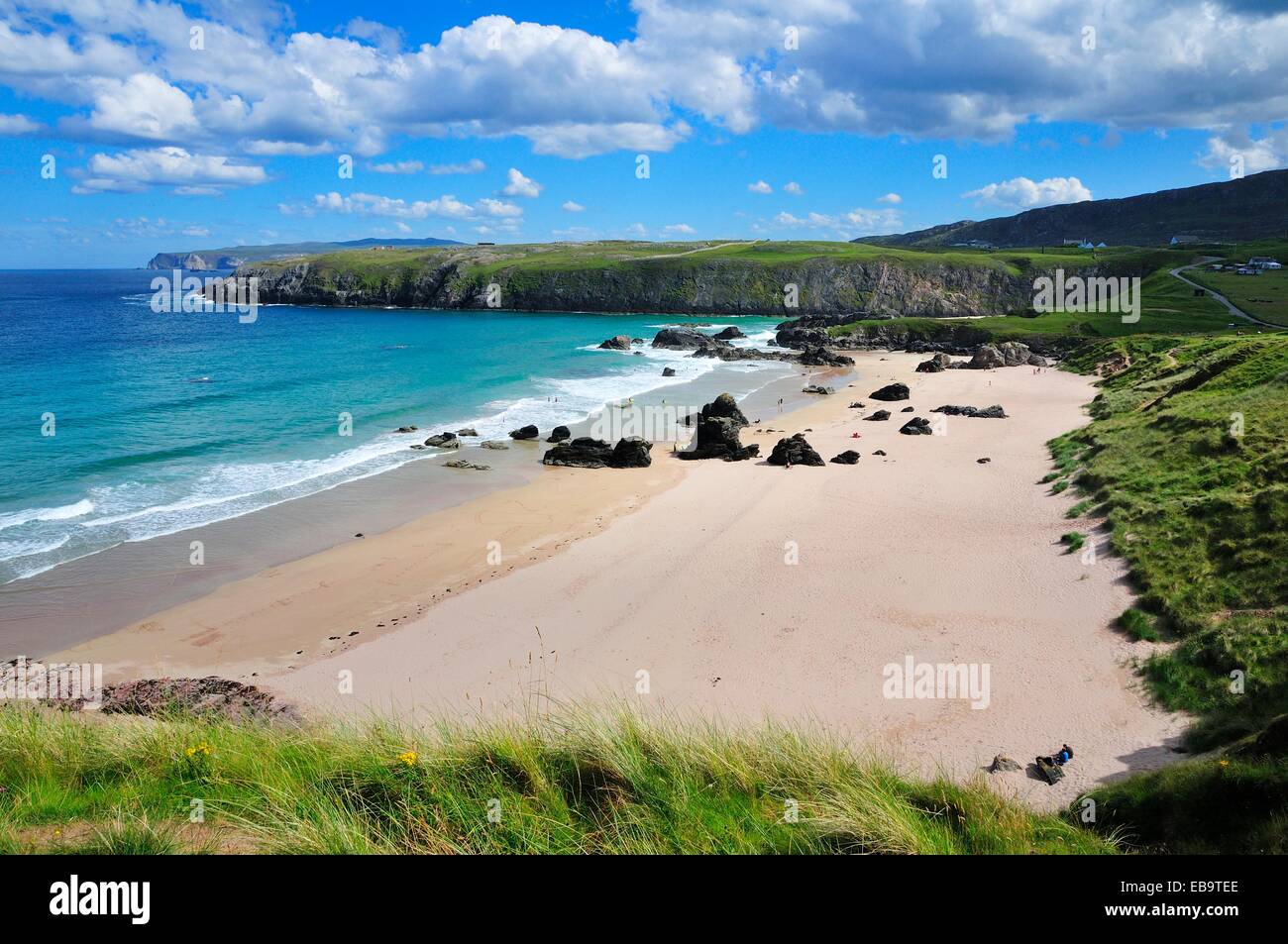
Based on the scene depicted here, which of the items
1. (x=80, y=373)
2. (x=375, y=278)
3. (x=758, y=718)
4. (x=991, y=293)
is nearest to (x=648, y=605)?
(x=758, y=718)

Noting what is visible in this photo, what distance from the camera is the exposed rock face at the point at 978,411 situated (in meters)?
39.6

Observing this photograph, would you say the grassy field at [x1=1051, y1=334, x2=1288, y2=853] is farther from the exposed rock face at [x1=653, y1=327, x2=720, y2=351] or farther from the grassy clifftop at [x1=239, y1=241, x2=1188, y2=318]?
the grassy clifftop at [x1=239, y1=241, x2=1188, y2=318]

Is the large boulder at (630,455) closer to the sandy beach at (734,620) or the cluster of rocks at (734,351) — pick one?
the sandy beach at (734,620)

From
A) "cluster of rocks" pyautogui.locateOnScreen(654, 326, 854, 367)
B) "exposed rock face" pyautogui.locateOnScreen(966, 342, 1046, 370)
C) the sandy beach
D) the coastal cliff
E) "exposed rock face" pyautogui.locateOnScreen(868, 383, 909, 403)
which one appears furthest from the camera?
the coastal cliff

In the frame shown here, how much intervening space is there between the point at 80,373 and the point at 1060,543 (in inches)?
2528

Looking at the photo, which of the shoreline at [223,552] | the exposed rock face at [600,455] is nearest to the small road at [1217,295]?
the exposed rock face at [600,455]

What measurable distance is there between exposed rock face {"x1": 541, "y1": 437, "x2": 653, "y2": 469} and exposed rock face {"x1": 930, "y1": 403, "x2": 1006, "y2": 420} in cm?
1816

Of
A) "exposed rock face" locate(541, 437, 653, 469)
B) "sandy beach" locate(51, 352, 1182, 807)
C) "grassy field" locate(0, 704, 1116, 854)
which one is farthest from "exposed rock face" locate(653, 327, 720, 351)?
"grassy field" locate(0, 704, 1116, 854)

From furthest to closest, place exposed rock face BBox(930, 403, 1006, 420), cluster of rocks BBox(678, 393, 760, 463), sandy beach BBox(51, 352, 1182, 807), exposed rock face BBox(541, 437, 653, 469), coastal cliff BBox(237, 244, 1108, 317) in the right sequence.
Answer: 1. coastal cliff BBox(237, 244, 1108, 317)
2. exposed rock face BBox(930, 403, 1006, 420)
3. cluster of rocks BBox(678, 393, 760, 463)
4. exposed rock face BBox(541, 437, 653, 469)
5. sandy beach BBox(51, 352, 1182, 807)

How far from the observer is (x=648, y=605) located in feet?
57.2

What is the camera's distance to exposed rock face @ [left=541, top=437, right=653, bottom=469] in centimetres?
3303

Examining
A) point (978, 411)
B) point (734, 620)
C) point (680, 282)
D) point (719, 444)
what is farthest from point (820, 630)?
point (680, 282)
